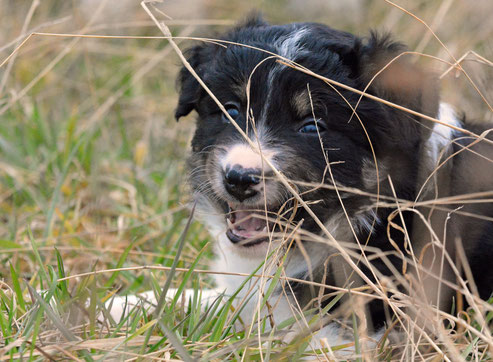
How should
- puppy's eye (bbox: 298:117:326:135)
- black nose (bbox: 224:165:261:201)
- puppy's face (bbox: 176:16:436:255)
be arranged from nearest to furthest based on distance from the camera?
black nose (bbox: 224:165:261:201)
puppy's face (bbox: 176:16:436:255)
puppy's eye (bbox: 298:117:326:135)

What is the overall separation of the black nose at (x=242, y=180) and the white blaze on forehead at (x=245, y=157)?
23mm

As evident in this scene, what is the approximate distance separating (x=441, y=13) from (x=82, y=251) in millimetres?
3210

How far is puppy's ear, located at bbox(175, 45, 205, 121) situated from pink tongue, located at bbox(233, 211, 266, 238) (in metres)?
0.75

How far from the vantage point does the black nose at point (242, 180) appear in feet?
9.22

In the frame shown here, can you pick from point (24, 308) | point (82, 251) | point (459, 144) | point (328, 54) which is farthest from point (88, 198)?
point (459, 144)

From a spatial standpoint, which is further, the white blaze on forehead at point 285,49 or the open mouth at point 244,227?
the open mouth at point 244,227

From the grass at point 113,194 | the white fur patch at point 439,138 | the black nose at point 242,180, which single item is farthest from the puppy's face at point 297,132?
the grass at point 113,194

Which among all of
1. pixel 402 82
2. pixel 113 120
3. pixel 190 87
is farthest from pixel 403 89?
pixel 113 120

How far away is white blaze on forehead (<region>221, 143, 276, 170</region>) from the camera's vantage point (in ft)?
9.27

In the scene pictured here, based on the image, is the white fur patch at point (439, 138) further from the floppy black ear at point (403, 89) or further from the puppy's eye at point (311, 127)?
the puppy's eye at point (311, 127)

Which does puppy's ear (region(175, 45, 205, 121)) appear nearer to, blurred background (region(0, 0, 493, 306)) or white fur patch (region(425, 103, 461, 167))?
blurred background (region(0, 0, 493, 306))

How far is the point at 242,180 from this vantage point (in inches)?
111

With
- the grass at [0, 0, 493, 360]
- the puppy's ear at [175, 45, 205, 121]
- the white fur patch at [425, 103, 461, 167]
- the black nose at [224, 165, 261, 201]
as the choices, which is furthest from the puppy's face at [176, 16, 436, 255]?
the grass at [0, 0, 493, 360]

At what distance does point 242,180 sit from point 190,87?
0.92 m
